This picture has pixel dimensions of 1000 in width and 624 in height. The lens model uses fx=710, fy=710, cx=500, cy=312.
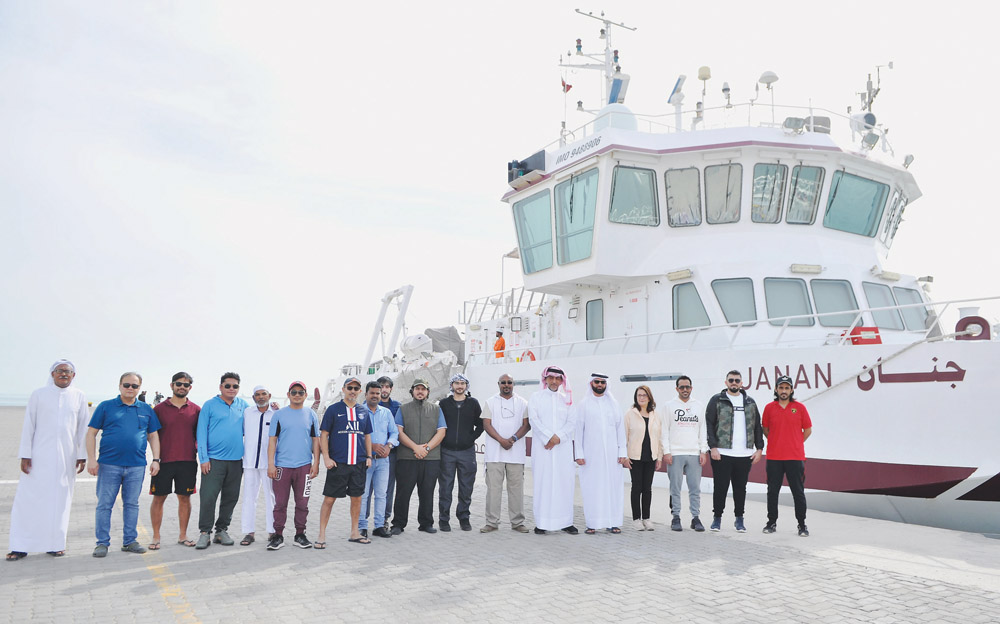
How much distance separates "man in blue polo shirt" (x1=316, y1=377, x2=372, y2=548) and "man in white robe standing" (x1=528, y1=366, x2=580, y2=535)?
1.93 metres

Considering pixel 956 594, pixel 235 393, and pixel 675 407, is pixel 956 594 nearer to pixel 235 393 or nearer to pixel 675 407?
pixel 675 407

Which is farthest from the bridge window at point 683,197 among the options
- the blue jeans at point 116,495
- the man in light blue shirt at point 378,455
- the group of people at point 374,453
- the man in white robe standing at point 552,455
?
the blue jeans at point 116,495

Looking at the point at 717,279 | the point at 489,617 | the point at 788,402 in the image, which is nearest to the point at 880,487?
the point at 788,402

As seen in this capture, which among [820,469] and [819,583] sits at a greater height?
[820,469]

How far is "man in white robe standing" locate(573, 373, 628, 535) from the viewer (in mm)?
8070

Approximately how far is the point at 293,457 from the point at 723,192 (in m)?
8.81

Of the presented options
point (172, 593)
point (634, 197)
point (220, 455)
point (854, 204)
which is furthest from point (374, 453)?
point (854, 204)

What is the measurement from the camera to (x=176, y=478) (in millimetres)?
7051

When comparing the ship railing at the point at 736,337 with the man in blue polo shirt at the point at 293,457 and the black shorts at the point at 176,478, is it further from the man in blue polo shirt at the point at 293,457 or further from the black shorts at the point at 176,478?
the black shorts at the point at 176,478

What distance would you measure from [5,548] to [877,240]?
45.4ft

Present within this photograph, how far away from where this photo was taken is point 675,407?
835 centimetres

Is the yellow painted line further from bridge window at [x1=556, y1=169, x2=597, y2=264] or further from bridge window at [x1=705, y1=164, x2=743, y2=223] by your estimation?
bridge window at [x1=705, y1=164, x2=743, y2=223]

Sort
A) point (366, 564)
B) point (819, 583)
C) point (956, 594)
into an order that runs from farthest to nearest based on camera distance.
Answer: point (366, 564)
point (819, 583)
point (956, 594)

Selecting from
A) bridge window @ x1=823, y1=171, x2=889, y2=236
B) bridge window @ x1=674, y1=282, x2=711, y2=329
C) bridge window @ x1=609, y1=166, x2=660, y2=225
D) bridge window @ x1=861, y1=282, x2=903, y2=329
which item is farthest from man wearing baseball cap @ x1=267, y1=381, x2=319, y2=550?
bridge window @ x1=823, y1=171, x2=889, y2=236
